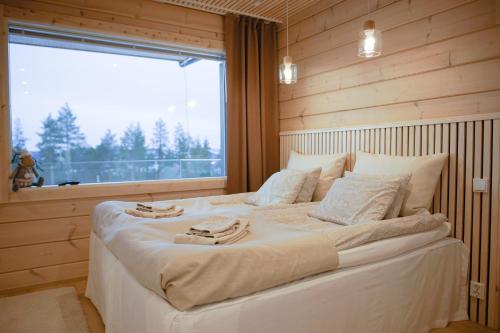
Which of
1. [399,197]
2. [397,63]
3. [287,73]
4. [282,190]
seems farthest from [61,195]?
[397,63]

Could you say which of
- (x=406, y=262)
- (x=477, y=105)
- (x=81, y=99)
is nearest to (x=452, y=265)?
(x=406, y=262)

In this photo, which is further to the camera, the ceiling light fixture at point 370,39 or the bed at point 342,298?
the ceiling light fixture at point 370,39

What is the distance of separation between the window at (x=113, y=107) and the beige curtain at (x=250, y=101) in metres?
0.24

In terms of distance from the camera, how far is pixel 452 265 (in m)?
2.27

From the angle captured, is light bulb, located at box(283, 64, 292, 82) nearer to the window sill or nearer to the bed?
the bed

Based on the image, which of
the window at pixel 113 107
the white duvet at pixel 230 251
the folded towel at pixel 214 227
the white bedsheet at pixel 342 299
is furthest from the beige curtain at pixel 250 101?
the folded towel at pixel 214 227

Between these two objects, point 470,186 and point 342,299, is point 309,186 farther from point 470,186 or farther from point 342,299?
point 342,299

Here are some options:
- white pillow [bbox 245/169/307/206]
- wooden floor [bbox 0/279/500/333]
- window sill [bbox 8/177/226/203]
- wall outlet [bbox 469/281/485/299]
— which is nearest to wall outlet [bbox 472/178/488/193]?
wall outlet [bbox 469/281/485/299]

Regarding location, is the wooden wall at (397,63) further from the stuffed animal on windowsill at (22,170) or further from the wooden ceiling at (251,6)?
the stuffed animal on windowsill at (22,170)

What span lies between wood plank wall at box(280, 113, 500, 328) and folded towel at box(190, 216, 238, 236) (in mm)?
1543

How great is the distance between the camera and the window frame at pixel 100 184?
111 inches

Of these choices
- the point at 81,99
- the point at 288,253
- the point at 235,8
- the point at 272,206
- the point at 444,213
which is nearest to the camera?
the point at 288,253

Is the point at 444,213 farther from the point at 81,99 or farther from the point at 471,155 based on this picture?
the point at 81,99

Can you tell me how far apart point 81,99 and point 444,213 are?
325 centimetres
